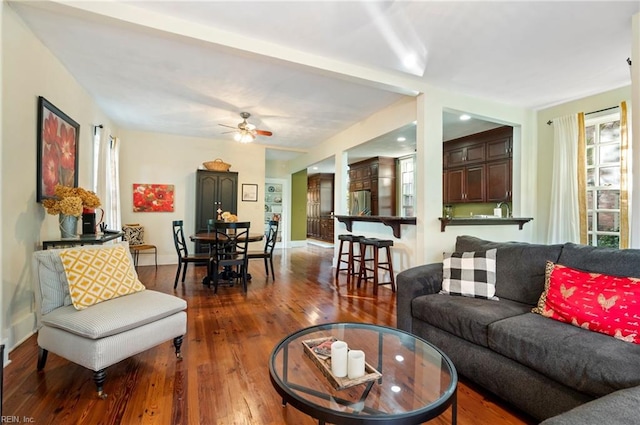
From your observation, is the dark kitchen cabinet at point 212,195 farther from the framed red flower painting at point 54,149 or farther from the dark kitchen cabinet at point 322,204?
the dark kitchen cabinet at point 322,204

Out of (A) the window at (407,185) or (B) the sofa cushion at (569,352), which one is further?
(A) the window at (407,185)

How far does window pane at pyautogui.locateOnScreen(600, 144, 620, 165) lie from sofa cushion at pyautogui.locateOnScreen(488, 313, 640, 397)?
3.33 meters

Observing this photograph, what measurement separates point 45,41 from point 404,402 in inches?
157

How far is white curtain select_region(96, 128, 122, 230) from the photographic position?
4.48m

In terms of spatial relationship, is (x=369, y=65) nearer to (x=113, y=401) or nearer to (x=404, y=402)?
(x=404, y=402)

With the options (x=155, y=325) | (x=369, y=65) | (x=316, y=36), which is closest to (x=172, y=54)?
(x=316, y=36)

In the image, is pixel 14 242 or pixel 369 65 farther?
pixel 369 65

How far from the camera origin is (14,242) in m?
2.33

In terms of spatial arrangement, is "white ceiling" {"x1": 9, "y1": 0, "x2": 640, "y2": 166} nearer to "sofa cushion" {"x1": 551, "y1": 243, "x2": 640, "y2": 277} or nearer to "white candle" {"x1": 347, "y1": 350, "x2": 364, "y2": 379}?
"sofa cushion" {"x1": 551, "y1": 243, "x2": 640, "y2": 277}

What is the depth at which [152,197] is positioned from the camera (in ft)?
19.5

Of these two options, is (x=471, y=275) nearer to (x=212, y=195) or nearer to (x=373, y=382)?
(x=373, y=382)

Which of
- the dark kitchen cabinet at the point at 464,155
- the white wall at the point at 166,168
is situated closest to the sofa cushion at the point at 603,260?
the dark kitchen cabinet at the point at 464,155

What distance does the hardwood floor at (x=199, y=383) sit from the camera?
1.58m

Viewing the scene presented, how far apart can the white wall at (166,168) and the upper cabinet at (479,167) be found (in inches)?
177
